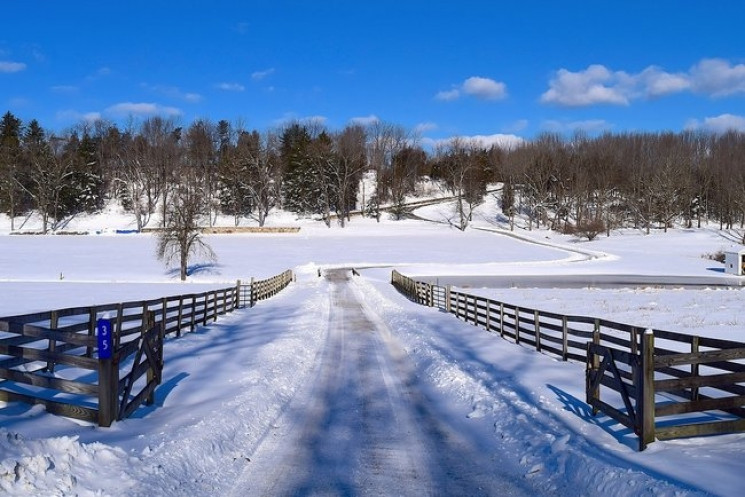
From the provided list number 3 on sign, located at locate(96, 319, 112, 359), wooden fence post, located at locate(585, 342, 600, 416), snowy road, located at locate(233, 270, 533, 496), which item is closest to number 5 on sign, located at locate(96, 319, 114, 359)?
number 3 on sign, located at locate(96, 319, 112, 359)

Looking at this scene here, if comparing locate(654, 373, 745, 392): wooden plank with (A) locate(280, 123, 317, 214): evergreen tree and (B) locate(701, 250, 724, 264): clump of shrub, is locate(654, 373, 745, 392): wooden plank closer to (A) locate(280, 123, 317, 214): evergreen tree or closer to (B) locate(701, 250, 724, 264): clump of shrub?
(B) locate(701, 250, 724, 264): clump of shrub

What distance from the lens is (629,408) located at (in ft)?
26.2

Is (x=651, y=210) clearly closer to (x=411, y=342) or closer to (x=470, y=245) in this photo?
(x=470, y=245)

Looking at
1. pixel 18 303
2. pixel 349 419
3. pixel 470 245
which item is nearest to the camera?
pixel 349 419

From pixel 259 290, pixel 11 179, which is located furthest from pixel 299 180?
pixel 259 290

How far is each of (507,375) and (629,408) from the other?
4.77 metres

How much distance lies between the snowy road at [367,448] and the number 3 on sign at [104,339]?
7.11 ft

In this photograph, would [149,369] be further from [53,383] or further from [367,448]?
[367,448]

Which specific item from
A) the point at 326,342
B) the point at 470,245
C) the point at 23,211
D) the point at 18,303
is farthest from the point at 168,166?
the point at 326,342

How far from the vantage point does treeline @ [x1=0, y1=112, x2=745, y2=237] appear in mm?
102938

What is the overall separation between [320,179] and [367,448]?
331 ft

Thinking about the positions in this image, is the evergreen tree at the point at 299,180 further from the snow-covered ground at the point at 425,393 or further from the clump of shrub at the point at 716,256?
the snow-covered ground at the point at 425,393

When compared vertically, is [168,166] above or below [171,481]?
above

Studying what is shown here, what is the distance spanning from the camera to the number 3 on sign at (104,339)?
759 cm
